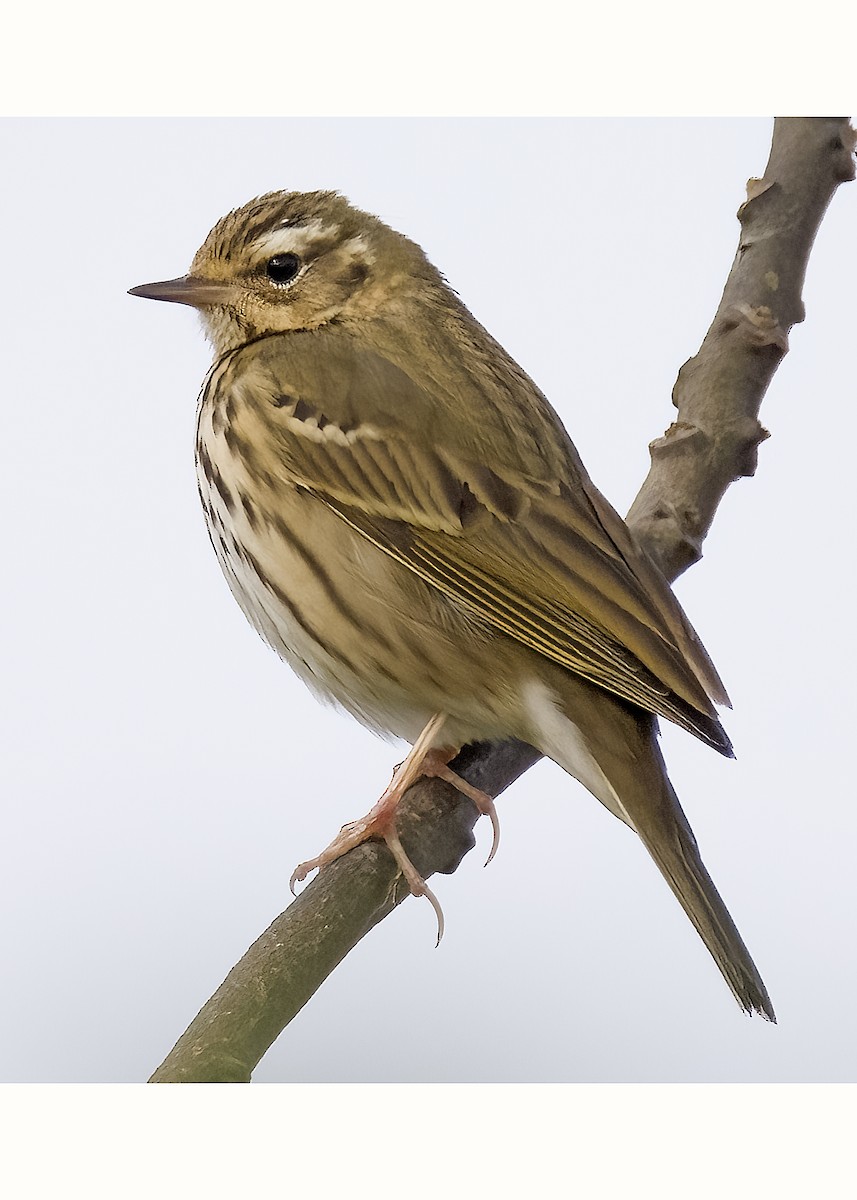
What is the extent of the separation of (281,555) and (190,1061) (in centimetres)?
85

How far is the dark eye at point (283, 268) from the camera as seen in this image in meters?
2.40

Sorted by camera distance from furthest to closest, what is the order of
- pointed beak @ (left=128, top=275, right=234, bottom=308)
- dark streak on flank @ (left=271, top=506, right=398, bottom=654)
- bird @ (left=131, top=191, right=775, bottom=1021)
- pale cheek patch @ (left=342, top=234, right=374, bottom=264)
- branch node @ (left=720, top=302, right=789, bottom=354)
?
branch node @ (left=720, top=302, right=789, bottom=354)
pale cheek patch @ (left=342, top=234, right=374, bottom=264)
pointed beak @ (left=128, top=275, right=234, bottom=308)
dark streak on flank @ (left=271, top=506, right=398, bottom=654)
bird @ (left=131, top=191, right=775, bottom=1021)

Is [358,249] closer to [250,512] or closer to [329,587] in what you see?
[250,512]

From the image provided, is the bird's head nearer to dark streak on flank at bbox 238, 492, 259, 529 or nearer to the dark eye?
the dark eye

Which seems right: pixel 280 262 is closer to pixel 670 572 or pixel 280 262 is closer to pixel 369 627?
pixel 369 627

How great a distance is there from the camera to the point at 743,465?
8.70 ft

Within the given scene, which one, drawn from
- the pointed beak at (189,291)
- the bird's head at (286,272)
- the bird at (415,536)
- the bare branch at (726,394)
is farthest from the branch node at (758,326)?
the pointed beak at (189,291)

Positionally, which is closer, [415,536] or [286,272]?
[415,536]

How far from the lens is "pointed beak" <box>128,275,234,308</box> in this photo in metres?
2.36

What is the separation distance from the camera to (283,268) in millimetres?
2414

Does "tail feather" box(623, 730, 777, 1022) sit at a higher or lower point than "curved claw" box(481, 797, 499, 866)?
lower

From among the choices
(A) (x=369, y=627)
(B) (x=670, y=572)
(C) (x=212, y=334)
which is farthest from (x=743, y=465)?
(C) (x=212, y=334)

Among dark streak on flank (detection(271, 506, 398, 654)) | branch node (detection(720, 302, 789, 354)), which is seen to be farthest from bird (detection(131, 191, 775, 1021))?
branch node (detection(720, 302, 789, 354))

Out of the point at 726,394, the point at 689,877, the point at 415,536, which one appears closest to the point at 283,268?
the point at 415,536
